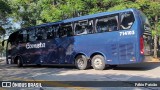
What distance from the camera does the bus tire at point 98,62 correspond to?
755 inches

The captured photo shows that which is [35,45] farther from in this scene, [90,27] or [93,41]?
[93,41]

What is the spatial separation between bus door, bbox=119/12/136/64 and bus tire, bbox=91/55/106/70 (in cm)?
132

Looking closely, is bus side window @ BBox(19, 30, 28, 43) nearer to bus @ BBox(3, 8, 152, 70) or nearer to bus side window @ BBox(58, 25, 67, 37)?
bus @ BBox(3, 8, 152, 70)

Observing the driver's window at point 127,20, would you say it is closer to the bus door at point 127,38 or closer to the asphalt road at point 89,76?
the bus door at point 127,38

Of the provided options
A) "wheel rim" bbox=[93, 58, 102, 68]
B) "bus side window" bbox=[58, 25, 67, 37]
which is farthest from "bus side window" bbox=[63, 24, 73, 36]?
"wheel rim" bbox=[93, 58, 102, 68]

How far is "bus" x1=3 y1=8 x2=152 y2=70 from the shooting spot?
58.1 feet

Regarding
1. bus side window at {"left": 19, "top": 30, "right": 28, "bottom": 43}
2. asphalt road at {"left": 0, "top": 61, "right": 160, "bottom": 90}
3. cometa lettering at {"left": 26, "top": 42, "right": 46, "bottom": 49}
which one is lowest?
asphalt road at {"left": 0, "top": 61, "right": 160, "bottom": 90}

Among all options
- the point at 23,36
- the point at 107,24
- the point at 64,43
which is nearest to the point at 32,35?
the point at 23,36

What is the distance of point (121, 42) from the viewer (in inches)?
712

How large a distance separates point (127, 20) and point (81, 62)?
423 cm

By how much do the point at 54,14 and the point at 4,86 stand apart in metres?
19.9

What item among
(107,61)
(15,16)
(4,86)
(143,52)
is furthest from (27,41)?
(15,16)

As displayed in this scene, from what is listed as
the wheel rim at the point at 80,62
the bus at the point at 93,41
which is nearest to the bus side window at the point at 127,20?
the bus at the point at 93,41

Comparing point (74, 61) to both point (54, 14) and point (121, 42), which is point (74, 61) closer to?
point (121, 42)
